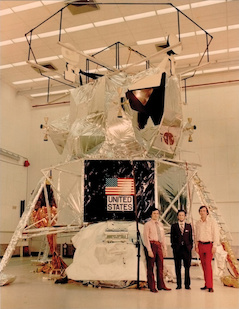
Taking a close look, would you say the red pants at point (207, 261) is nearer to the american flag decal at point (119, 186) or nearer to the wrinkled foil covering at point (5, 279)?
the american flag decal at point (119, 186)

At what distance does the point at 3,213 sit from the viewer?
42.7 ft

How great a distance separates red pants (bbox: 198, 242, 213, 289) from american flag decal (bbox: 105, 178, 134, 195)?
78.8 inches

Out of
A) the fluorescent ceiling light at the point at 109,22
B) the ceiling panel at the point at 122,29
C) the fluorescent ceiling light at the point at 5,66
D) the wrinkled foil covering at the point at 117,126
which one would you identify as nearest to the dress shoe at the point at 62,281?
the wrinkled foil covering at the point at 117,126

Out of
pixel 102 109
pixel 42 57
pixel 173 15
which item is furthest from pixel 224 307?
pixel 42 57

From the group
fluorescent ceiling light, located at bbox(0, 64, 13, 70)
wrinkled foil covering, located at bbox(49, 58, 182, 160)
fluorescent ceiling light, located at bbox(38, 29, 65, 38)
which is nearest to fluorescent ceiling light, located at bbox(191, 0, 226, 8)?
wrinkled foil covering, located at bbox(49, 58, 182, 160)

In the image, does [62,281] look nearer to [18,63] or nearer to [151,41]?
[151,41]

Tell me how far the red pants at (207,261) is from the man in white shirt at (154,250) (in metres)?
0.67

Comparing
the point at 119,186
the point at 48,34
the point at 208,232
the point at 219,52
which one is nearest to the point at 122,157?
the point at 119,186

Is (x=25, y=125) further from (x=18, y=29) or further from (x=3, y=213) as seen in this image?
(x=18, y=29)

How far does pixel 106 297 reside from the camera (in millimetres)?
5211

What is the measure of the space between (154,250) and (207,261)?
3.08 ft

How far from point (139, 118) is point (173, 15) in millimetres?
3768

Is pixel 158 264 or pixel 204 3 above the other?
pixel 204 3

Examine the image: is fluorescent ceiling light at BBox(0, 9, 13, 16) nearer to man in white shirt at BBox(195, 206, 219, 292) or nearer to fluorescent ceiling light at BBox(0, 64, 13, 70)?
fluorescent ceiling light at BBox(0, 64, 13, 70)
